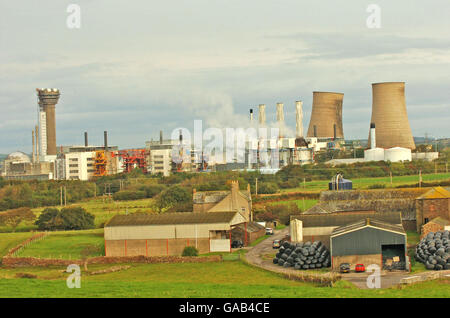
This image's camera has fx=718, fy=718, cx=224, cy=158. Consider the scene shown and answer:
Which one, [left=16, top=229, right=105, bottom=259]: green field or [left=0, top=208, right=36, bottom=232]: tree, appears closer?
[left=16, top=229, right=105, bottom=259]: green field

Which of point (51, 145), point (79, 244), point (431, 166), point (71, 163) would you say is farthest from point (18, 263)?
point (51, 145)

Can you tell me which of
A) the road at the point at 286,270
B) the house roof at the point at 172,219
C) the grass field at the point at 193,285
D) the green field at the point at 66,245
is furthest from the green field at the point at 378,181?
the grass field at the point at 193,285

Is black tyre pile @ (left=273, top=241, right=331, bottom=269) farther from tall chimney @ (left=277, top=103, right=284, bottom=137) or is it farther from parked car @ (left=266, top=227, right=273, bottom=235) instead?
tall chimney @ (left=277, top=103, right=284, bottom=137)

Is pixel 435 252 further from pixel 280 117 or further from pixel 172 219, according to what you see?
pixel 280 117

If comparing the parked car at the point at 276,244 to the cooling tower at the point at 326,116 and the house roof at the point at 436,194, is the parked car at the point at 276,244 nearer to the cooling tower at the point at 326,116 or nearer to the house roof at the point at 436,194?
the house roof at the point at 436,194

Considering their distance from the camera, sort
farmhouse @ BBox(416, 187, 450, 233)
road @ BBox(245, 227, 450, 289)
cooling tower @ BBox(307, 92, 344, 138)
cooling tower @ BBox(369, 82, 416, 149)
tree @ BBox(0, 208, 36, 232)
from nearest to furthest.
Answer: road @ BBox(245, 227, 450, 289) < farmhouse @ BBox(416, 187, 450, 233) < tree @ BBox(0, 208, 36, 232) < cooling tower @ BBox(369, 82, 416, 149) < cooling tower @ BBox(307, 92, 344, 138)

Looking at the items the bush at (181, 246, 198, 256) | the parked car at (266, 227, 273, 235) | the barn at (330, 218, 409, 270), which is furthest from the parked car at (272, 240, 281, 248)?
the barn at (330, 218, 409, 270)

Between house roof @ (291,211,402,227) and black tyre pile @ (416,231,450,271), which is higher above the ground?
house roof @ (291,211,402,227)

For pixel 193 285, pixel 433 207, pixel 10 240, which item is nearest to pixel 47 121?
pixel 10 240
